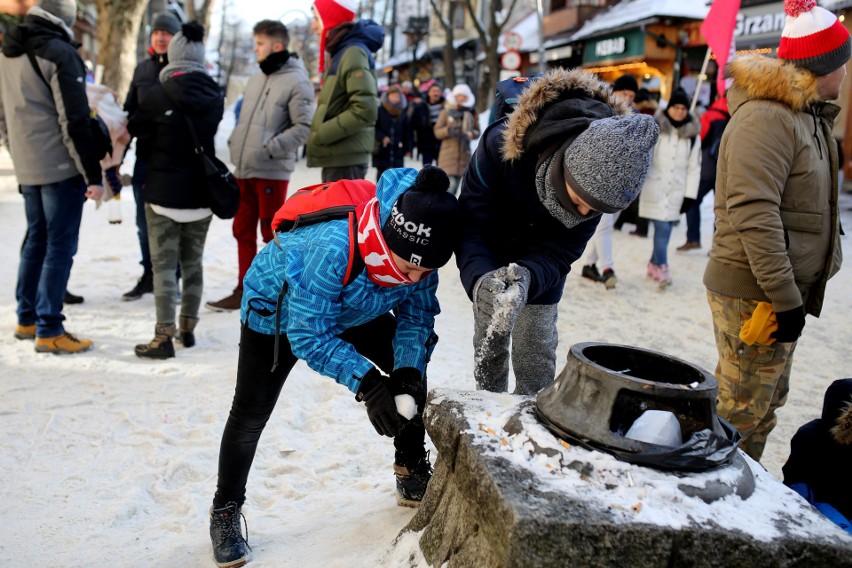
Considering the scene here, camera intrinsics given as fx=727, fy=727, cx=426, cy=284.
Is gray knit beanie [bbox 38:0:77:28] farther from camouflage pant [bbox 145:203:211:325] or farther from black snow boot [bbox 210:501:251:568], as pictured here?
black snow boot [bbox 210:501:251:568]

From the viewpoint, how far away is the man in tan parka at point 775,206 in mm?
2869

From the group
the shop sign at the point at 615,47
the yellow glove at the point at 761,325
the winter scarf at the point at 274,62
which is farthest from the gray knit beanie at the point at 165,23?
the shop sign at the point at 615,47

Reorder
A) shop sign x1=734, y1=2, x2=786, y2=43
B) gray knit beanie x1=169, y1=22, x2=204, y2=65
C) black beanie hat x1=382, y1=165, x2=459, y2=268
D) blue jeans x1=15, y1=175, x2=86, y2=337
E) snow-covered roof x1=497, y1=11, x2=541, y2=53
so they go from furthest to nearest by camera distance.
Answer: snow-covered roof x1=497, y1=11, x2=541, y2=53, shop sign x1=734, y1=2, x2=786, y2=43, gray knit beanie x1=169, y1=22, x2=204, y2=65, blue jeans x1=15, y1=175, x2=86, y2=337, black beanie hat x1=382, y1=165, x2=459, y2=268

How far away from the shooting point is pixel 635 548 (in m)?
1.79

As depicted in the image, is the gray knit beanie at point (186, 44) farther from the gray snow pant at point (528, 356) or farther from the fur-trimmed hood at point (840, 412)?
the fur-trimmed hood at point (840, 412)

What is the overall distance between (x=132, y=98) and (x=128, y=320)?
177 cm

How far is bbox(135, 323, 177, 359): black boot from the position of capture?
16.0 ft

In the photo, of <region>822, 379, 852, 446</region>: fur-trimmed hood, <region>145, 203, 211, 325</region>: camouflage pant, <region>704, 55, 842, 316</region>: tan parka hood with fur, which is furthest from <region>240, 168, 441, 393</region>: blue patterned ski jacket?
<region>145, 203, 211, 325</region>: camouflage pant

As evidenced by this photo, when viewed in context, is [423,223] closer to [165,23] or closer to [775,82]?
[775,82]

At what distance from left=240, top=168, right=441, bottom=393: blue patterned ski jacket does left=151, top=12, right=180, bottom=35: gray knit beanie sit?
12.6ft

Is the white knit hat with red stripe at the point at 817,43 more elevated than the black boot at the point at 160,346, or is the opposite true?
the white knit hat with red stripe at the point at 817,43

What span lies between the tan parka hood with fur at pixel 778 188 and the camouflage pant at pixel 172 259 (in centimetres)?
338

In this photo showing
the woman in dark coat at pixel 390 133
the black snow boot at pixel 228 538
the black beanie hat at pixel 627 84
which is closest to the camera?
the black snow boot at pixel 228 538

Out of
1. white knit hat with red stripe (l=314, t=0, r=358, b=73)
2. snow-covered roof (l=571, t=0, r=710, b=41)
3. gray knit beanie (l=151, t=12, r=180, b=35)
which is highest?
snow-covered roof (l=571, t=0, r=710, b=41)
